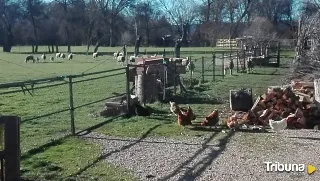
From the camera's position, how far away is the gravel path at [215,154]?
7.77m

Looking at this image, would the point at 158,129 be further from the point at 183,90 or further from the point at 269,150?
the point at 183,90

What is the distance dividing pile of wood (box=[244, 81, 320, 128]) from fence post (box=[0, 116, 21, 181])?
20.4 feet

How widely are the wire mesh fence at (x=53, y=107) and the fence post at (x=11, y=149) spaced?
1.94 metres

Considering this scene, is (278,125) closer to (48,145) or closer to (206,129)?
(206,129)

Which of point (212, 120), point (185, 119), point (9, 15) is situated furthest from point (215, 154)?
point (9, 15)

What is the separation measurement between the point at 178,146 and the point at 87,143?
173 centimetres

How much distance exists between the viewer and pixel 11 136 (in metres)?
7.23

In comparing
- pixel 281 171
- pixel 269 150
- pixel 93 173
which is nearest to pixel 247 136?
pixel 269 150

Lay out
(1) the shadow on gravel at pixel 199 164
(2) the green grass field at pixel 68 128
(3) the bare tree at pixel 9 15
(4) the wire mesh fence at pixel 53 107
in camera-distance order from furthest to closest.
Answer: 1. (3) the bare tree at pixel 9 15
2. (4) the wire mesh fence at pixel 53 107
3. (2) the green grass field at pixel 68 128
4. (1) the shadow on gravel at pixel 199 164

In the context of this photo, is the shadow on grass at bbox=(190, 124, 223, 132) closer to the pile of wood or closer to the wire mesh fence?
the pile of wood

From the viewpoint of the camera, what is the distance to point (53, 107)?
1620 cm

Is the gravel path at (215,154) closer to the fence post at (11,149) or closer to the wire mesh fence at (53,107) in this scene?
the wire mesh fence at (53,107)

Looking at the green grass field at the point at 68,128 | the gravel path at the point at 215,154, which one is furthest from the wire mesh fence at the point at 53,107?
the gravel path at the point at 215,154

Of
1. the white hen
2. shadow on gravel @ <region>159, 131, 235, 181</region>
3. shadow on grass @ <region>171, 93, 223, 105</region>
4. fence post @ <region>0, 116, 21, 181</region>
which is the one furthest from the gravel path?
shadow on grass @ <region>171, 93, 223, 105</region>
